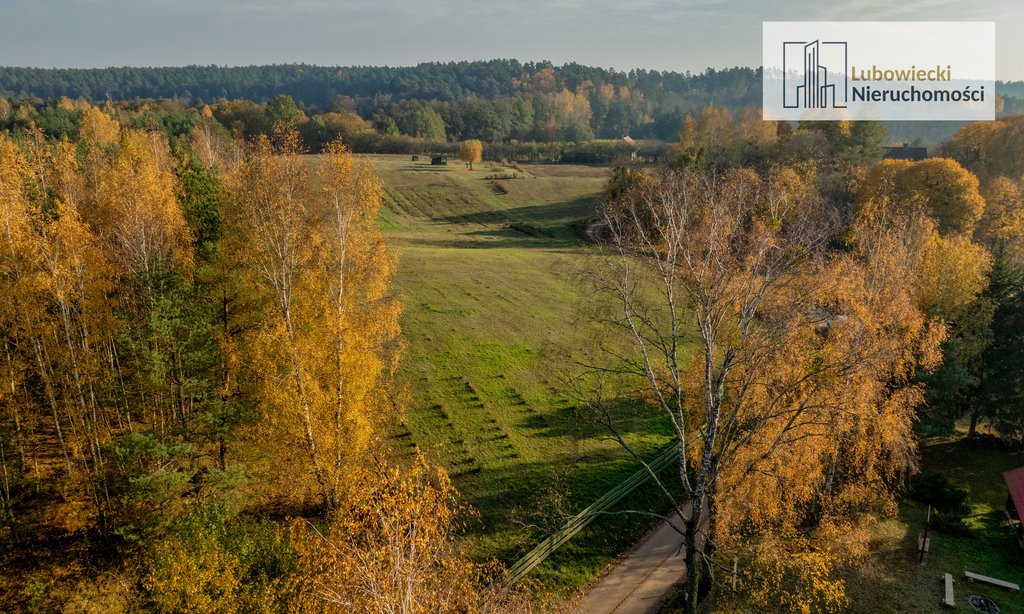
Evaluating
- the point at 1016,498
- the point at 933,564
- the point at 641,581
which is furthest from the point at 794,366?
the point at 1016,498

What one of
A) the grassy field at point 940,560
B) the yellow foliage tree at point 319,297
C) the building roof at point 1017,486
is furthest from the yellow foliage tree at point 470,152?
the building roof at point 1017,486

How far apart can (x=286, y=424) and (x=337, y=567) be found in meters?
7.47

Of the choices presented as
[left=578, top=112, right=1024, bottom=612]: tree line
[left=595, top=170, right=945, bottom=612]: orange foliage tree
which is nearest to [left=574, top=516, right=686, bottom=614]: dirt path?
[left=578, top=112, right=1024, bottom=612]: tree line

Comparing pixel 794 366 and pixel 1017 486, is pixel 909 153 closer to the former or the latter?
pixel 1017 486

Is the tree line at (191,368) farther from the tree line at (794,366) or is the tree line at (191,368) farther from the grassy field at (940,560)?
the grassy field at (940,560)

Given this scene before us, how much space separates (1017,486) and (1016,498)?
1.01 metres

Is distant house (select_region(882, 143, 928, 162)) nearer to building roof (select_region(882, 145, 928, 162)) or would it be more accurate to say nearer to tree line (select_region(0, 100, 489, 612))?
building roof (select_region(882, 145, 928, 162))

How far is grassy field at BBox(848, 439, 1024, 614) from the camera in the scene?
887 inches

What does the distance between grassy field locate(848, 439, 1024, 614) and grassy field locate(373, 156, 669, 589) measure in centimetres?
963

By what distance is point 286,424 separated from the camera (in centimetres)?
2147

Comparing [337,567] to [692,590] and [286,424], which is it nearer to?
[286,424]

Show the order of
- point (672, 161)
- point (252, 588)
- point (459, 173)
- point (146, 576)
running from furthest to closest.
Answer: point (459, 173) → point (672, 161) → point (146, 576) → point (252, 588)

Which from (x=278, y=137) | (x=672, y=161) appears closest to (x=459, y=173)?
(x=672, y=161)

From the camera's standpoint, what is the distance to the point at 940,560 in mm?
25016
